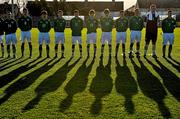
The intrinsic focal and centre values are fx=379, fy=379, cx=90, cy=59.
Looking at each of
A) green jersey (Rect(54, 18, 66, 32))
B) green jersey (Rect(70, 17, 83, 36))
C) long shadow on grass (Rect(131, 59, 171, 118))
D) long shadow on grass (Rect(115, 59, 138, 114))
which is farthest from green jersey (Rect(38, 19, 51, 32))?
long shadow on grass (Rect(131, 59, 171, 118))

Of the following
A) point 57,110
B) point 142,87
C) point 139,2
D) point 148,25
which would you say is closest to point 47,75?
point 142,87

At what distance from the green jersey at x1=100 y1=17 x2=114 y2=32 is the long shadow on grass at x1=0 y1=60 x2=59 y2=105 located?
321 centimetres

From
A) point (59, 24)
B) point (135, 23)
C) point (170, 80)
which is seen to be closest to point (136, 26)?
point (135, 23)

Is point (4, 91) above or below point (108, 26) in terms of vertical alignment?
below

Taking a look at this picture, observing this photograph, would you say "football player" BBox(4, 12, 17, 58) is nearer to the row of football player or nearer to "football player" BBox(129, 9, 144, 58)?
the row of football player

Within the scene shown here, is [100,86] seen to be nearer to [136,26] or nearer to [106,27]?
[106,27]

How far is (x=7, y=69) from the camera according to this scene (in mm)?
11594

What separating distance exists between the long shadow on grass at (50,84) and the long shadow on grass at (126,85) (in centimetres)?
147

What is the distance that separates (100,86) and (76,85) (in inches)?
23.6

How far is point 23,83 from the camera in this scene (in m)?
9.46

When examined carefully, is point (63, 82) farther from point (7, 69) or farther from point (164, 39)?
point (164, 39)

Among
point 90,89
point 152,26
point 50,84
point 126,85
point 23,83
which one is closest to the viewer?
point 90,89

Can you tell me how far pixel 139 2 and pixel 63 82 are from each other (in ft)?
261

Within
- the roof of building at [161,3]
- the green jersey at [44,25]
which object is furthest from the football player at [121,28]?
the roof of building at [161,3]
